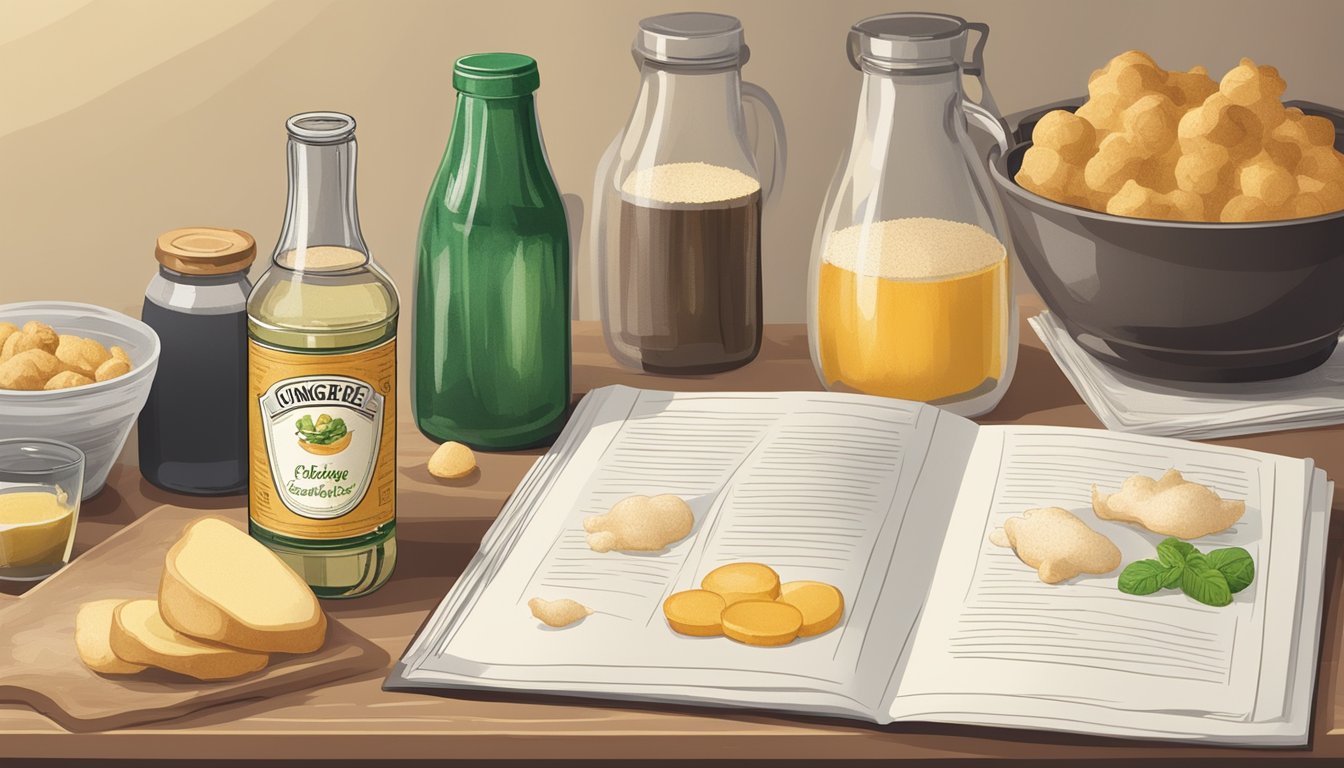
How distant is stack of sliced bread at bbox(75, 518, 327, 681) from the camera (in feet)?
2.81

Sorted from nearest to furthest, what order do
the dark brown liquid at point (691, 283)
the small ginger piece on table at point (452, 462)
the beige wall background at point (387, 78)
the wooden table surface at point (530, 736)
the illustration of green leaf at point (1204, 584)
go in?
the wooden table surface at point (530, 736) < the illustration of green leaf at point (1204, 584) < the small ginger piece on table at point (452, 462) < the dark brown liquid at point (691, 283) < the beige wall background at point (387, 78)

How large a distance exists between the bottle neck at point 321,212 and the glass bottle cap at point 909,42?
1.43 ft

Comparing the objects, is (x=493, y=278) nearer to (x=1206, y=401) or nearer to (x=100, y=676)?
(x=100, y=676)

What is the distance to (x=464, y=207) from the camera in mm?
1143

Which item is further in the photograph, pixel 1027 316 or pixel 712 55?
pixel 1027 316

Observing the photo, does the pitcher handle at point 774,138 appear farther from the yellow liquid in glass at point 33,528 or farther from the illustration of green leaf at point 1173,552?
the yellow liquid in glass at point 33,528

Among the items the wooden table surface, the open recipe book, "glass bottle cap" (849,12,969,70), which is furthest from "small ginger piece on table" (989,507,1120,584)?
"glass bottle cap" (849,12,969,70)

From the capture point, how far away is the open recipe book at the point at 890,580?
844 millimetres

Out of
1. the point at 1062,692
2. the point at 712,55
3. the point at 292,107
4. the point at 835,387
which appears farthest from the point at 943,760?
the point at 292,107

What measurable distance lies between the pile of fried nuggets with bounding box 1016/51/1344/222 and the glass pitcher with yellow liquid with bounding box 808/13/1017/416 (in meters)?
0.07

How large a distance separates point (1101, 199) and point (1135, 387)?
17 centimetres

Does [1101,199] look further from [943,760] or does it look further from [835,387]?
[943,760]

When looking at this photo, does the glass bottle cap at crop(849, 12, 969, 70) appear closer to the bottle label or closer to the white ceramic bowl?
the bottle label

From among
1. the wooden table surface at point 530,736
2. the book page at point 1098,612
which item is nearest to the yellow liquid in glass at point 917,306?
the book page at point 1098,612
